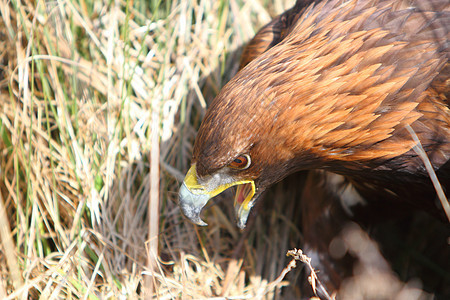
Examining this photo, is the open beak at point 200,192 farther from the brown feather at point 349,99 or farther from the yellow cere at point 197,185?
the brown feather at point 349,99

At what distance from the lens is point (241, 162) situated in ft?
7.64

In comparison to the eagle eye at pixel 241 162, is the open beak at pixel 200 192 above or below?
below

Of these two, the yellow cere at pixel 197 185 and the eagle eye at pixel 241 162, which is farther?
the yellow cere at pixel 197 185

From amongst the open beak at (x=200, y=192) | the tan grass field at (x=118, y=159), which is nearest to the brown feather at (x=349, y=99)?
the open beak at (x=200, y=192)

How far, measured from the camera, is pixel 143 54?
346 centimetres

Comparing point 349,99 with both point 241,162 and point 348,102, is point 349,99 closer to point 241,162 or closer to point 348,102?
point 348,102

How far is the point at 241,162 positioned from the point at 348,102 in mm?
520

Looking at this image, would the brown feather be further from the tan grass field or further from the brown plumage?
the tan grass field

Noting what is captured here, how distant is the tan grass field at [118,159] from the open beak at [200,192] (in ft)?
1.41

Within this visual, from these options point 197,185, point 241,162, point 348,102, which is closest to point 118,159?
point 197,185

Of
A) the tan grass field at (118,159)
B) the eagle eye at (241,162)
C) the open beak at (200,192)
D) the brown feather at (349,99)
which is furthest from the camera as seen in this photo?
the tan grass field at (118,159)

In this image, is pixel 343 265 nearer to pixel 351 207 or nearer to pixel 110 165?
pixel 351 207

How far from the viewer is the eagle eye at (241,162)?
2305mm

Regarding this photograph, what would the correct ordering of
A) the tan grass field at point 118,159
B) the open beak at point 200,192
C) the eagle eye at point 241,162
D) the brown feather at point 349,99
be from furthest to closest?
the tan grass field at point 118,159
the open beak at point 200,192
the eagle eye at point 241,162
the brown feather at point 349,99
